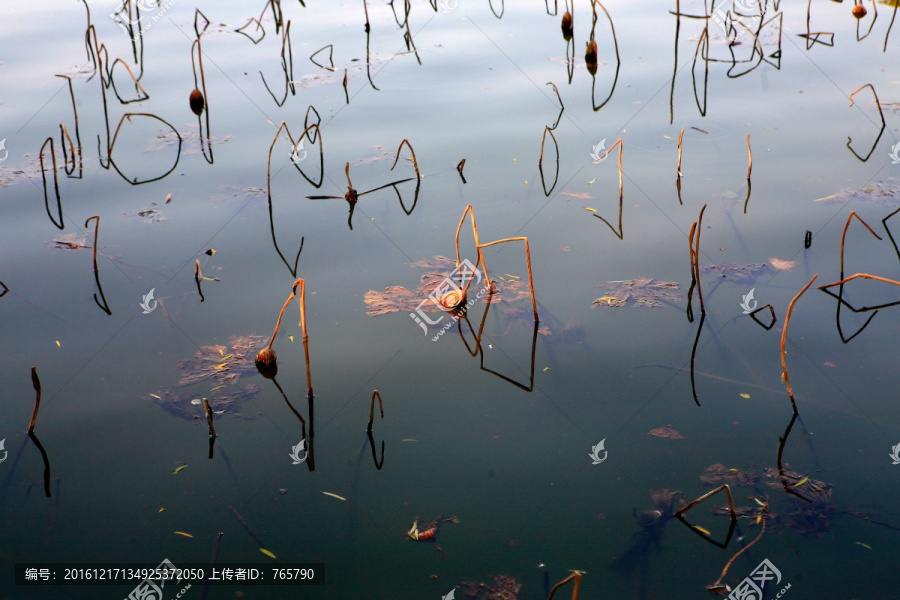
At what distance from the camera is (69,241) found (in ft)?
12.6

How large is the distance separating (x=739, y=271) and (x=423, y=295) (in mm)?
1499

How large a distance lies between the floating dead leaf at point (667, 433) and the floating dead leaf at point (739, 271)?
Answer: 1.07 meters

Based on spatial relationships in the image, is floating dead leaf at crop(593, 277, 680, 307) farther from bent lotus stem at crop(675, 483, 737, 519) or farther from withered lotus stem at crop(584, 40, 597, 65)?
A: withered lotus stem at crop(584, 40, 597, 65)

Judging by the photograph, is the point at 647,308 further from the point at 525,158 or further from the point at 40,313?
the point at 40,313

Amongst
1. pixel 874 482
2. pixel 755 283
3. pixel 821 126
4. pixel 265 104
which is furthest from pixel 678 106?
pixel 874 482

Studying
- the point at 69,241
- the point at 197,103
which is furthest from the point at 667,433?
the point at 197,103

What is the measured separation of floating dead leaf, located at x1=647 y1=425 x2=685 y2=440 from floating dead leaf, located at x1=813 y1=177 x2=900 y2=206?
6.93 ft

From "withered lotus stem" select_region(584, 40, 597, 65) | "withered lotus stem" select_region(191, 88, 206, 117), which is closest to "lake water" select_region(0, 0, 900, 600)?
"withered lotus stem" select_region(191, 88, 206, 117)

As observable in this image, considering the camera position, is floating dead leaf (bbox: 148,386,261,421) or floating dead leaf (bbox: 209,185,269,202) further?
floating dead leaf (bbox: 209,185,269,202)

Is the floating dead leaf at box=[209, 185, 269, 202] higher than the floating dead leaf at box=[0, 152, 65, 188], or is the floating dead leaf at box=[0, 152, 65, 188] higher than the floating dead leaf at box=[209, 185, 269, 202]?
the floating dead leaf at box=[0, 152, 65, 188]

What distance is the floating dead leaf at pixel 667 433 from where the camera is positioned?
2471 millimetres

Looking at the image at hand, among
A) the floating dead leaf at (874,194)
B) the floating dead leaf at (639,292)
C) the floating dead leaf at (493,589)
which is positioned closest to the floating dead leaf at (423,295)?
the floating dead leaf at (639,292)

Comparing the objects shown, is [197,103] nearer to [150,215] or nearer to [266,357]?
[150,215]

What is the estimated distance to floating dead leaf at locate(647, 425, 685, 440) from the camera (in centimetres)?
247
